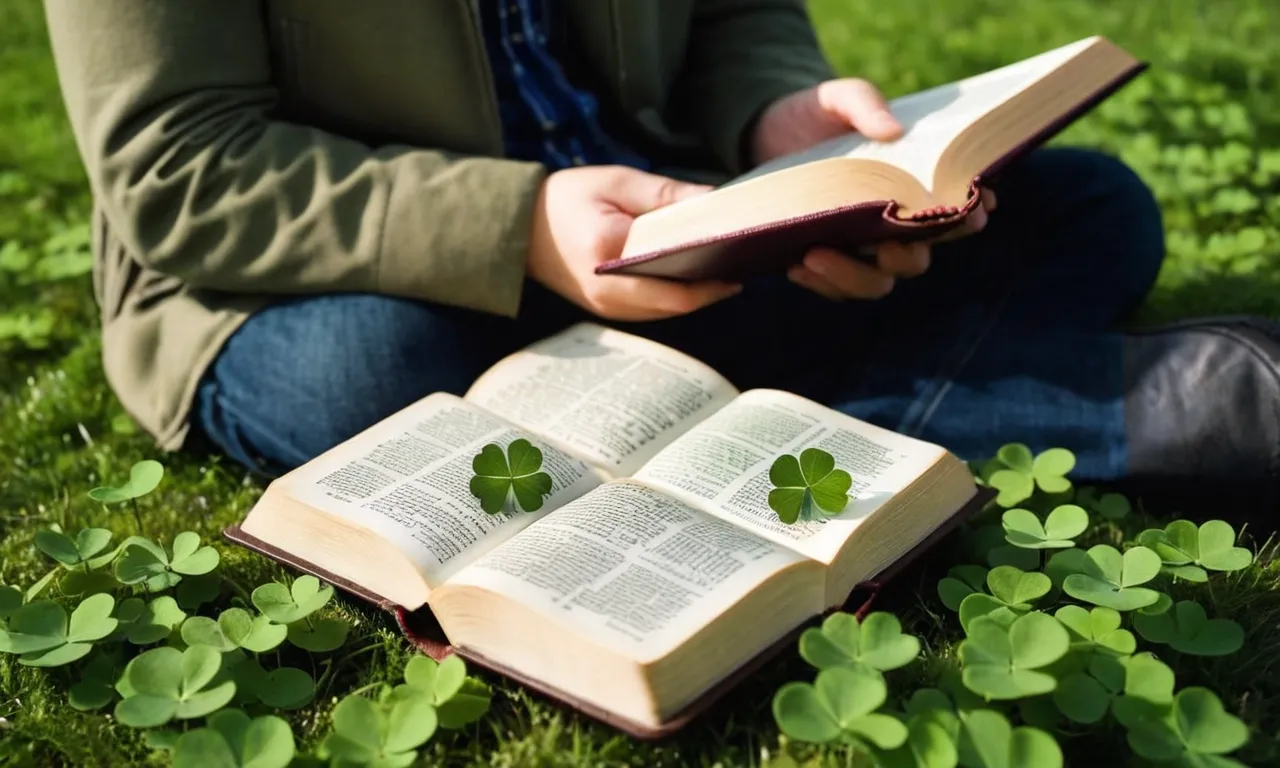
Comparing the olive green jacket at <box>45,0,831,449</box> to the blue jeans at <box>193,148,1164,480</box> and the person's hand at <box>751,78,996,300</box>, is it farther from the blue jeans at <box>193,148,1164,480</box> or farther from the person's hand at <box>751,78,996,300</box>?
the person's hand at <box>751,78,996,300</box>

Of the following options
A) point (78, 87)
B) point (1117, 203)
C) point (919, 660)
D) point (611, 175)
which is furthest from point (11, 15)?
point (919, 660)

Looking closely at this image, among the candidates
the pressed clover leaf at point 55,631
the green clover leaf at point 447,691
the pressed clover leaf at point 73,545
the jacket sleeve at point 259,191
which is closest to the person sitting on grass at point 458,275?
the jacket sleeve at point 259,191

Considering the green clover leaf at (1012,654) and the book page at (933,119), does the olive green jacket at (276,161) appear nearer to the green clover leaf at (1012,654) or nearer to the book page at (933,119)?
the book page at (933,119)

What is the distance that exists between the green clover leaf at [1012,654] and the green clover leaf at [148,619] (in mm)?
909

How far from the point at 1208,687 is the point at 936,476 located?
0.38m

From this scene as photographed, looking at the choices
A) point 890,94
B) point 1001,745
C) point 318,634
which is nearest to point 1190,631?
point 1001,745

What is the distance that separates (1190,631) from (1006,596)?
0.20 m

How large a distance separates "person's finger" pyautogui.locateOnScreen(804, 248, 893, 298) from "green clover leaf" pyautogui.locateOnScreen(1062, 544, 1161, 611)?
552 mm

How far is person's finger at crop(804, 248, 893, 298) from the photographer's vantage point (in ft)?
6.25

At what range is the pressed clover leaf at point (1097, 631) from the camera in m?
1.42

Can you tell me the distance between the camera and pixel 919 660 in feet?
4.85

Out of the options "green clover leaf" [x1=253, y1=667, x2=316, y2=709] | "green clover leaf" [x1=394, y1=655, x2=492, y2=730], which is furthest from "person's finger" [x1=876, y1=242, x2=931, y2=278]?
"green clover leaf" [x1=253, y1=667, x2=316, y2=709]

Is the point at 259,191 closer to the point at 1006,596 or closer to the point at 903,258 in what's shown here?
the point at 903,258

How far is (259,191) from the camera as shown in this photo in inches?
74.1
